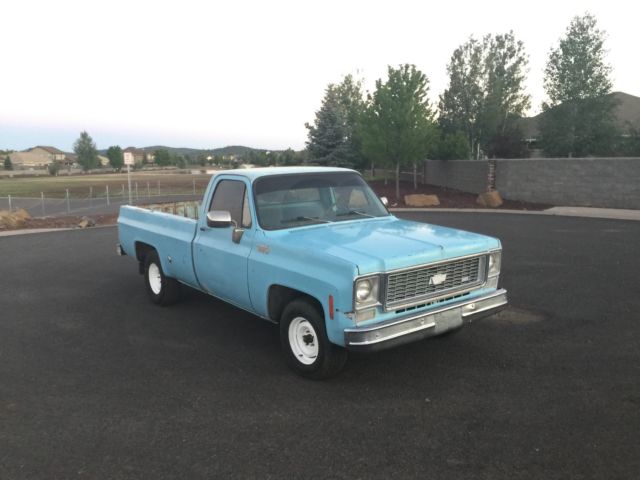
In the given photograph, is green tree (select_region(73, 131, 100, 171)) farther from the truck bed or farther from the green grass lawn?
the truck bed

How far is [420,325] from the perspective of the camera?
4.25m

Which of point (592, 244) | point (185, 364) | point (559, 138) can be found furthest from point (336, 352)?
point (559, 138)

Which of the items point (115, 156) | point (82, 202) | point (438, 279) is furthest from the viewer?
point (115, 156)

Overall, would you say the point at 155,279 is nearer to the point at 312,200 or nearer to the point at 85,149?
the point at 312,200

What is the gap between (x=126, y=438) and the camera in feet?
12.1

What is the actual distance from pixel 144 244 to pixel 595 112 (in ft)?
115

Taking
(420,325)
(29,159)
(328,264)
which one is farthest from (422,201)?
(29,159)

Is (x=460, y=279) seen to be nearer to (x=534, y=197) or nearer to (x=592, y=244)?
(x=592, y=244)

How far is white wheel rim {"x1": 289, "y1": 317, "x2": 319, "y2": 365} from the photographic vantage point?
460cm

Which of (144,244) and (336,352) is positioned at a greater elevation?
(144,244)

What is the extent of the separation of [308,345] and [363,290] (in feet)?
3.19

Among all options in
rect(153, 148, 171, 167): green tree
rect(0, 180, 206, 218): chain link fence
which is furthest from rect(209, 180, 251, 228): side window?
rect(153, 148, 171, 167): green tree

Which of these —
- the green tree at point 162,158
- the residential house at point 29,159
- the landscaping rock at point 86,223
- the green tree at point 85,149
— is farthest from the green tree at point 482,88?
the residential house at point 29,159

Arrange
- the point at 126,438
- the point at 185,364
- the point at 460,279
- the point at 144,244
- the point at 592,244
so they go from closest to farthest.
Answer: the point at 126,438
the point at 460,279
the point at 185,364
the point at 144,244
the point at 592,244
